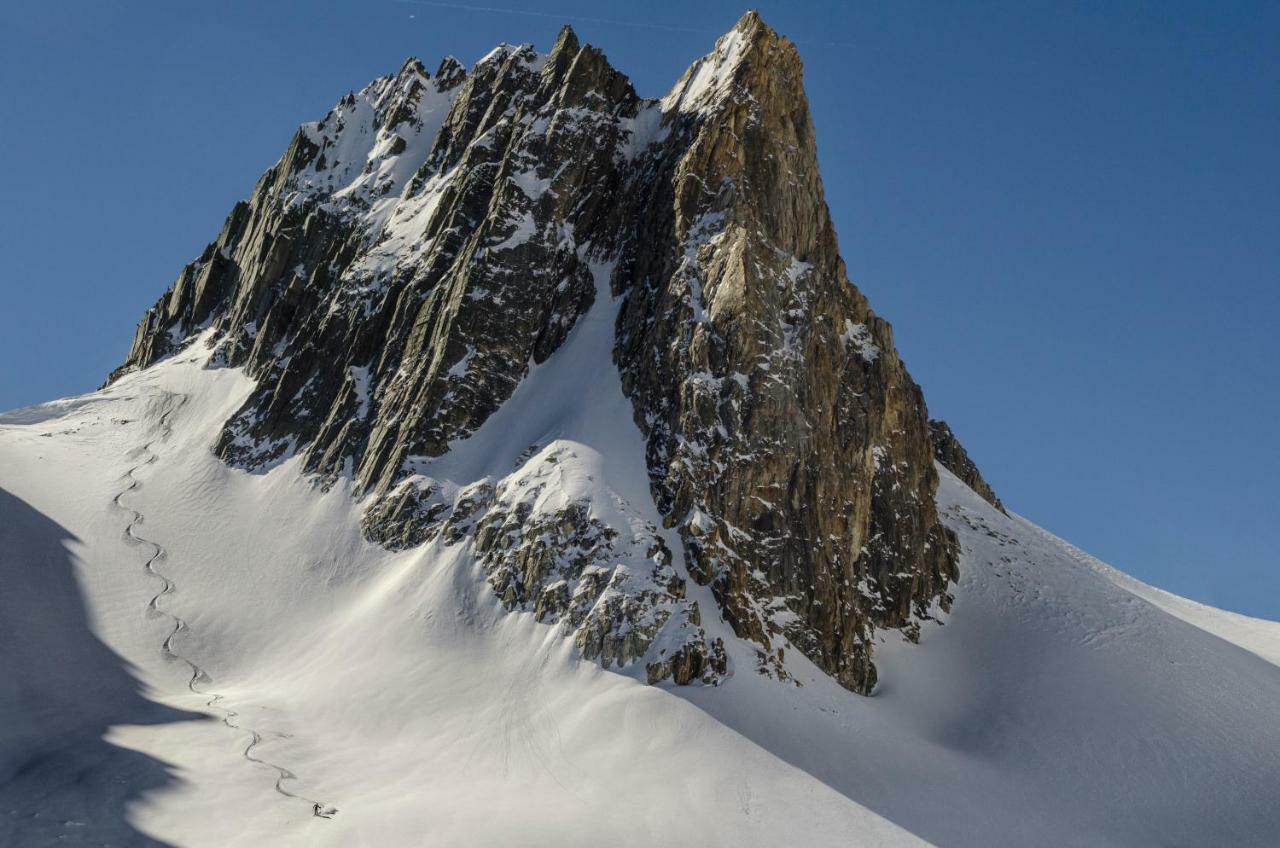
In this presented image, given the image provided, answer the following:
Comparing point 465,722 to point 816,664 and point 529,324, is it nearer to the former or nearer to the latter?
point 816,664

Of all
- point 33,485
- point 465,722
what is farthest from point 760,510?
point 33,485

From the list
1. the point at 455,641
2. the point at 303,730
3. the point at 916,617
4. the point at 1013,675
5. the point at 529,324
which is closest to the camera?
the point at 303,730

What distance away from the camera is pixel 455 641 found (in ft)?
150

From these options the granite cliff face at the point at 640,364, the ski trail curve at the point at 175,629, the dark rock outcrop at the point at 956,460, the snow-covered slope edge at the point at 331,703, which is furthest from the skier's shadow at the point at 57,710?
the dark rock outcrop at the point at 956,460

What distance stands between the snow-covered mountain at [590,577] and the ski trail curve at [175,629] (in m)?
0.24

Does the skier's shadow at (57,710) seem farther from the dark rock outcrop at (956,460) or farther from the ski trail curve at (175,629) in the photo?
the dark rock outcrop at (956,460)

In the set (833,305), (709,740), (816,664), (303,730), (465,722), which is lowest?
(303,730)

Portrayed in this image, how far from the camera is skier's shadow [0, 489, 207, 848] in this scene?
1323 inches

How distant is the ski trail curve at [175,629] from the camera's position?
3696 cm

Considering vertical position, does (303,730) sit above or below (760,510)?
below

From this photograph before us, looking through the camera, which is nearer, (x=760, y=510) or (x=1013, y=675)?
(x=760, y=510)

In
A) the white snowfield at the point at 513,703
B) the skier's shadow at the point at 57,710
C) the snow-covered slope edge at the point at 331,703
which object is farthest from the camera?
the white snowfield at the point at 513,703

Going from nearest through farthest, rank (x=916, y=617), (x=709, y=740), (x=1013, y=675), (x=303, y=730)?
(x=709, y=740), (x=303, y=730), (x=1013, y=675), (x=916, y=617)

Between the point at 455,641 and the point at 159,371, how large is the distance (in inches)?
1854
